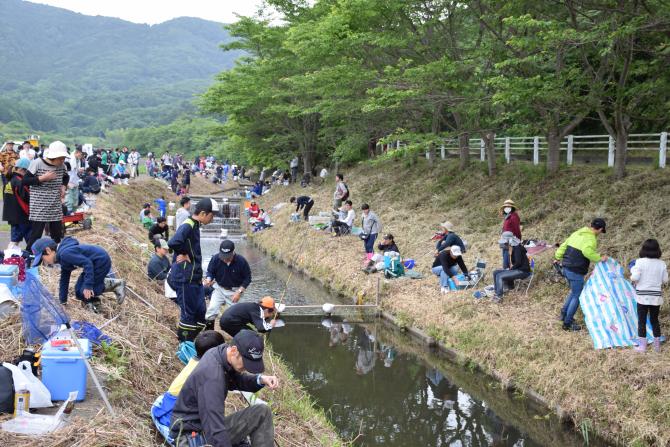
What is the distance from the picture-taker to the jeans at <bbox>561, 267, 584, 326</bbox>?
9.18m

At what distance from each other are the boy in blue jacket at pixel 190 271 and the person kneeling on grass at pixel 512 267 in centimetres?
595

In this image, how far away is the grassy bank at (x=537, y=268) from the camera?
7.68 m

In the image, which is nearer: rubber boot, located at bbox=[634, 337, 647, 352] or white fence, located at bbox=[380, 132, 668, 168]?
rubber boot, located at bbox=[634, 337, 647, 352]

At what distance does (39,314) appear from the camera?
6059 mm

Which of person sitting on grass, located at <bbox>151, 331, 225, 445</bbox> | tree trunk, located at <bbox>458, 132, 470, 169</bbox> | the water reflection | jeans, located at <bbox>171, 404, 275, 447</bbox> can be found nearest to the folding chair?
Result: the water reflection

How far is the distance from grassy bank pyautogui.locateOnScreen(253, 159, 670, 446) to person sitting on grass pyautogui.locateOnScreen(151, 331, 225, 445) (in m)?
5.27

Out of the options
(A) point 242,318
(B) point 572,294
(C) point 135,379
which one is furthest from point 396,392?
(C) point 135,379

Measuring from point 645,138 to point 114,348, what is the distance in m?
16.5

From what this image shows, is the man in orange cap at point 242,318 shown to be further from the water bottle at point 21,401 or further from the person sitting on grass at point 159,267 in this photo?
the person sitting on grass at point 159,267

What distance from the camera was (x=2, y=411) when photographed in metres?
4.98

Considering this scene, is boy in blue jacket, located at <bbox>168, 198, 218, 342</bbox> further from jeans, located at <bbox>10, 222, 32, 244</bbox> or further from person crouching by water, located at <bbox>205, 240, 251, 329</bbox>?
jeans, located at <bbox>10, 222, 32, 244</bbox>

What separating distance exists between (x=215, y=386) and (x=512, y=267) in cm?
799

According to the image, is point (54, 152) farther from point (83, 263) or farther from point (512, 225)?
point (512, 225)

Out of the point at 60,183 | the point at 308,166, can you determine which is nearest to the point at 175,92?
the point at 308,166
